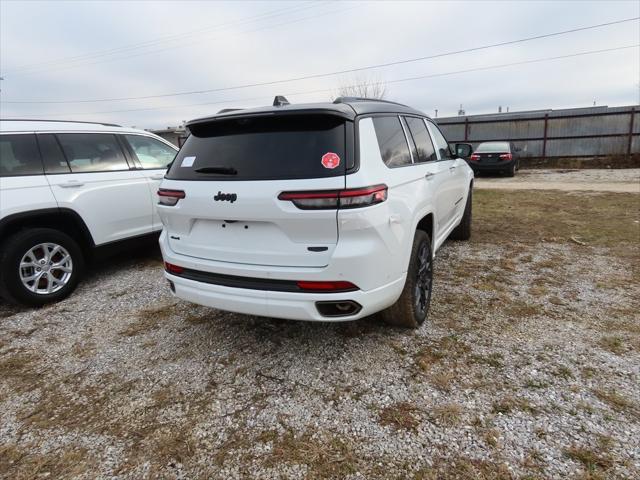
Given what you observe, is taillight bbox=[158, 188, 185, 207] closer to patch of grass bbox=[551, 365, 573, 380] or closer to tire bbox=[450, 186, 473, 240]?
patch of grass bbox=[551, 365, 573, 380]

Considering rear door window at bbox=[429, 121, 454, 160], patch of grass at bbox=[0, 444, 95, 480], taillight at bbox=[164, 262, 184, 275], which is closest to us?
patch of grass at bbox=[0, 444, 95, 480]

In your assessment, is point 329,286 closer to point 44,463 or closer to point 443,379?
point 443,379

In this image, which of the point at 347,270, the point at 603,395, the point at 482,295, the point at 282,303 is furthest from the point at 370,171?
the point at 482,295

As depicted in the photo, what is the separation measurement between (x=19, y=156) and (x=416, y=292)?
396 centimetres

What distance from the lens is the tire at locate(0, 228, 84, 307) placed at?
371 cm

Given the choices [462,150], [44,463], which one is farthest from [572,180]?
[44,463]

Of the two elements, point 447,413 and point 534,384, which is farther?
point 534,384

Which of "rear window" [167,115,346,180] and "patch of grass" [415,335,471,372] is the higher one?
"rear window" [167,115,346,180]

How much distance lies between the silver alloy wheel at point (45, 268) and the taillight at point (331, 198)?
9.82 feet

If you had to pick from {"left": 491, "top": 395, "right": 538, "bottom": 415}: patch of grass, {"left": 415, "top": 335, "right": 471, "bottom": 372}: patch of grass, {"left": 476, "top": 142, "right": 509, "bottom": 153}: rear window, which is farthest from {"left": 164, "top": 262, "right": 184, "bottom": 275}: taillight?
{"left": 476, "top": 142, "right": 509, "bottom": 153}: rear window

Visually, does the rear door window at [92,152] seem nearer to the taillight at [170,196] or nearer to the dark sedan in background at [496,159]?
the taillight at [170,196]

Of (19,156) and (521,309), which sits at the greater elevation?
(19,156)

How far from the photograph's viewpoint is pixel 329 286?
2377 millimetres

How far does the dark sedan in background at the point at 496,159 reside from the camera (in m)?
14.7
